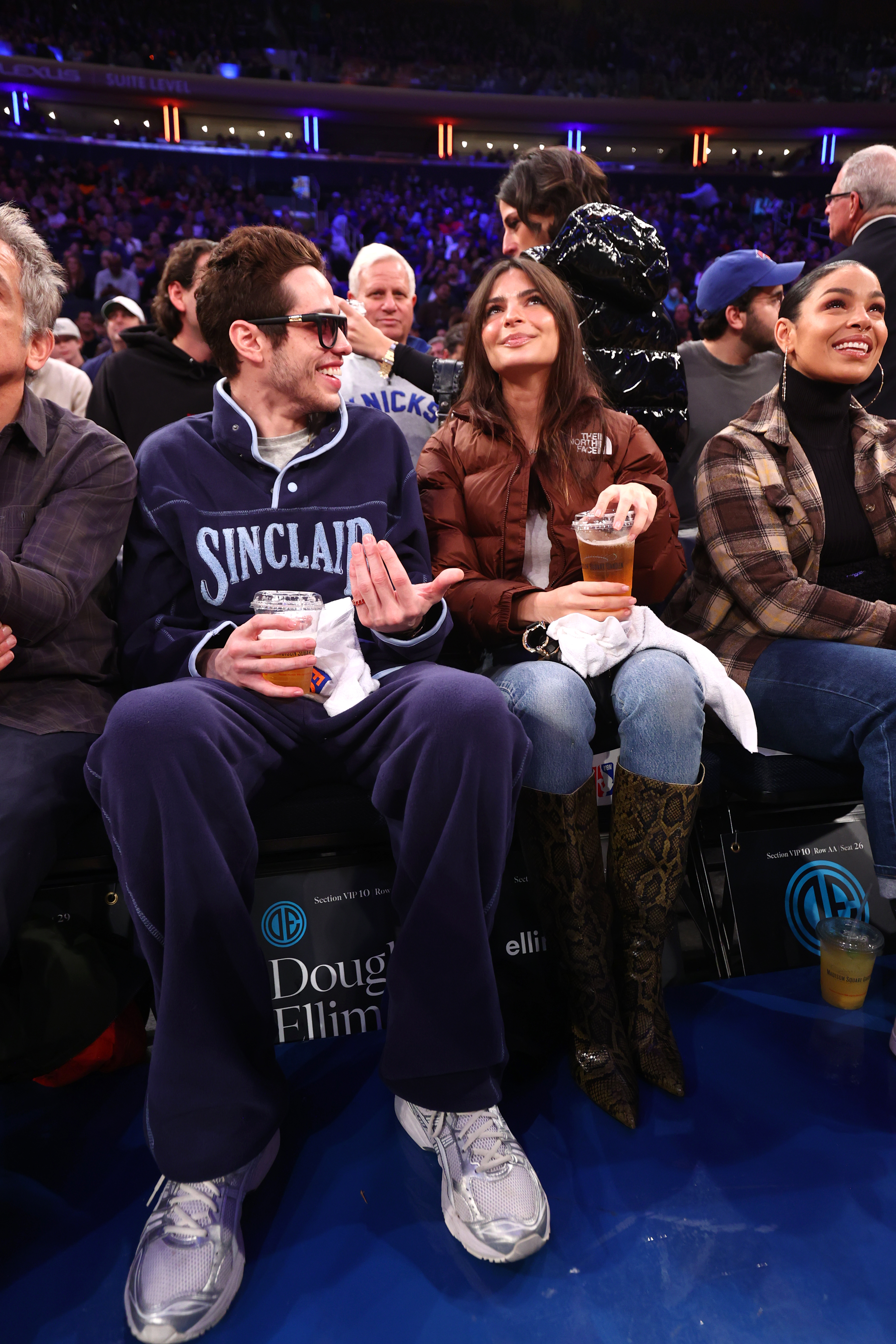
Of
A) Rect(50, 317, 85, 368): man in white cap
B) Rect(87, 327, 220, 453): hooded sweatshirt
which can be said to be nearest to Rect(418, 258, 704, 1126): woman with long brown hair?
Rect(87, 327, 220, 453): hooded sweatshirt

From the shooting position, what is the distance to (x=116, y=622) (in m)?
1.90

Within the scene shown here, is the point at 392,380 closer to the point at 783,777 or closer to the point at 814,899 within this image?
the point at 783,777

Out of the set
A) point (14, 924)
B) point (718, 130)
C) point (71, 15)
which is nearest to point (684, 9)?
point (718, 130)

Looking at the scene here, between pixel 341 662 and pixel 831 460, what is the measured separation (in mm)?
1418

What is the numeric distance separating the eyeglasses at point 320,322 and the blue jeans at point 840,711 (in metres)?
1.24

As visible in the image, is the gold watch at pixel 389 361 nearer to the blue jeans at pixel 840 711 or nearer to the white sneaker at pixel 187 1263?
the blue jeans at pixel 840 711

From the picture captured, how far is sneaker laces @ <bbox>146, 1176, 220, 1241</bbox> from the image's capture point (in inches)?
49.0

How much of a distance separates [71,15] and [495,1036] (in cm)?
2200

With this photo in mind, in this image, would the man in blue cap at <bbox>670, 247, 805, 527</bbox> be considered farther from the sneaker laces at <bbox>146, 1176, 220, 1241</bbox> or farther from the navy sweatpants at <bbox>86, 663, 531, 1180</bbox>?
the sneaker laces at <bbox>146, 1176, 220, 1241</bbox>

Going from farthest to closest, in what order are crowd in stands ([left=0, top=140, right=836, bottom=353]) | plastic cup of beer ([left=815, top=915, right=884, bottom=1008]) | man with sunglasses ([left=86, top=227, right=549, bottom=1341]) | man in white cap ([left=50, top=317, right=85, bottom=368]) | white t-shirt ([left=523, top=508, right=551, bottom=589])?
crowd in stands ([left=0, top=140, right=836, bottom=353]) < man in white cap ([left=50, top=317, right=85, bottom=368]) < white t-shirt ([left=523, top=508, right=551, bottom=589]) < plastic cup of beer ([left=815, top=915, right=884, bottom=1008]) < man with sunglasses ([left=86, top=227, right=549, bottom=1341])

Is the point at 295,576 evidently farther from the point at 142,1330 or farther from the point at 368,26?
the point at 368,26

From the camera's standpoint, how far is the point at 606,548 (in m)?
1.71

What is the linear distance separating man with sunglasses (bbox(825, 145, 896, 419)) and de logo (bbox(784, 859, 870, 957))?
1685 mm

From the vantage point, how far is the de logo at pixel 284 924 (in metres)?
1.78
